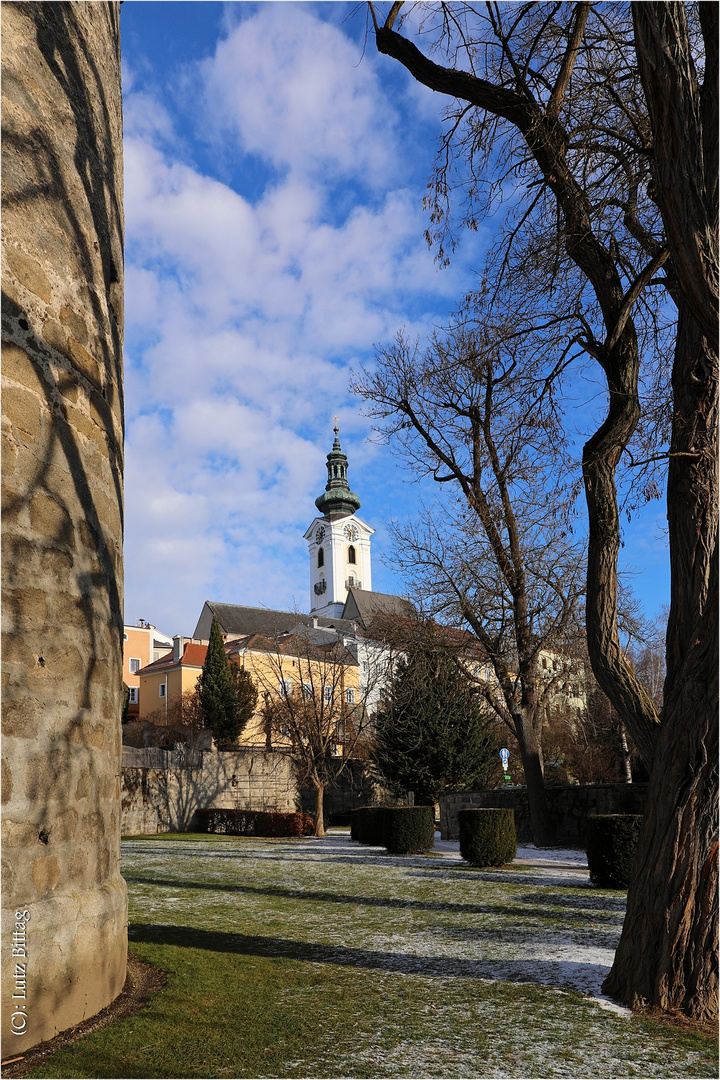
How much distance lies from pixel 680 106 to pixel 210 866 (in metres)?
13.0

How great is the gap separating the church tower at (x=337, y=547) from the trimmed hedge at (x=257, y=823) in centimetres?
5786

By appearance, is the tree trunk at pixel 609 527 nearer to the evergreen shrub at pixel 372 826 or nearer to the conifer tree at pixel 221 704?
the evergreen shrub at pixel 372 826

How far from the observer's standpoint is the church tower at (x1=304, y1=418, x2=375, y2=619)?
85.9m

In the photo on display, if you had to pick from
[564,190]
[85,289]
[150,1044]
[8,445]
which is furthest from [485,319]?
[150,1044]

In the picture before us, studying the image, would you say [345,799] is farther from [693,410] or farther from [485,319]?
[693,410]

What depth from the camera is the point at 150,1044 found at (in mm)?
4137

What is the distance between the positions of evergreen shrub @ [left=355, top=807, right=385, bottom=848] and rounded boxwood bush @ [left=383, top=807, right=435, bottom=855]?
1136mm

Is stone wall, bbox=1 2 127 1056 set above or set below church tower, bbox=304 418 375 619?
below

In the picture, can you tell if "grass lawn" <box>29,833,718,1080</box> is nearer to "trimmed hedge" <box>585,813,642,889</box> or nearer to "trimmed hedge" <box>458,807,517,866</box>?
"trimmed hedge" <box>585,813,642,889</box>

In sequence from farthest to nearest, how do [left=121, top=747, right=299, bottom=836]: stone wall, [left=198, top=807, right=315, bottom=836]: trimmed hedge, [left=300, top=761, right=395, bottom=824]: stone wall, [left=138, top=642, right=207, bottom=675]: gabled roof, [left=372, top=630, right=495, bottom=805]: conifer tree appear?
[left=138, top=642, right=207, bottom=675]: gabled roof < [left=300, top=761, right=395, bottom=824]: stone wall < [left=372, top=630, right=495, bottom=805]: conifer tree < [left=121, top=747, right=299, bottom=836]: stone wall < [left=198, top=807, right=315, bottom=836]: trimmed hedge

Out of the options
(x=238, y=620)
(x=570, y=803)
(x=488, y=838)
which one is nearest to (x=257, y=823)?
(x=570, y=803)

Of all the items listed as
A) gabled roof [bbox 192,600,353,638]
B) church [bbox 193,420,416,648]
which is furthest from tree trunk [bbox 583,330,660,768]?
church [bbox 193,420,416,648]

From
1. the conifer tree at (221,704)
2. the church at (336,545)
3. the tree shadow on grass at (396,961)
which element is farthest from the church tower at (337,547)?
the tree shadow on grass at (396,961)

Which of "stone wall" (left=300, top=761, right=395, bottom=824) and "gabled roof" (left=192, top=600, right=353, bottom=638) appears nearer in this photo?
"stone wall" (left=300, top=761, right=395, bottom=824)
